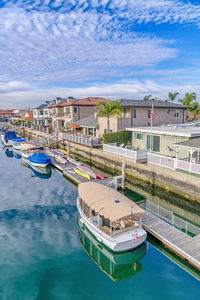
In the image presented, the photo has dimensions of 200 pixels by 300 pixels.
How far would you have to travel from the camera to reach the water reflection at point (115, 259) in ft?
36.8

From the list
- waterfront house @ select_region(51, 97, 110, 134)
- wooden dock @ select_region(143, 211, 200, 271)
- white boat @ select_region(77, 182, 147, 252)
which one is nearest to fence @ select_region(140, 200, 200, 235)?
wooden dock @ select_region(143, 211, 200, 271)

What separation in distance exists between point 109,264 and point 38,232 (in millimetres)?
5825

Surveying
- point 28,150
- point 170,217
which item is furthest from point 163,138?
point 28,150

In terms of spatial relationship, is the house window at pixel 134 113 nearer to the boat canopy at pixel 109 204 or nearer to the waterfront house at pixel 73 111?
the waterfront house at pixel 73 111

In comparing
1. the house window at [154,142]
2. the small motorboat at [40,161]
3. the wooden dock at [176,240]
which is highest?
the house window at [154,142]

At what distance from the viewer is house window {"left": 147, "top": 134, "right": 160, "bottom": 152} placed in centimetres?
2711

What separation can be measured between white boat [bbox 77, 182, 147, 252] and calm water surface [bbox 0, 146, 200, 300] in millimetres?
1219

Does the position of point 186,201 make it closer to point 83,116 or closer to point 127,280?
point 127,280

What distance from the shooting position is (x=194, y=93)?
6238 cm

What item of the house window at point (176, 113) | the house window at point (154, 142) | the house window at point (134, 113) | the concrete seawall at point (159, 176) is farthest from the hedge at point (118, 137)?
the house window at point (176, 113)

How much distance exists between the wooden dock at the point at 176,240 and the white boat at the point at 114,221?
1.03 meters

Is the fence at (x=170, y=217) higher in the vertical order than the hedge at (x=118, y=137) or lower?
lower

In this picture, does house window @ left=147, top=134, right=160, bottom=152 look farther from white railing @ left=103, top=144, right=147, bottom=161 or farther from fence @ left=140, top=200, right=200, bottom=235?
fence @ left=140, top=200, right=200, bottom=235

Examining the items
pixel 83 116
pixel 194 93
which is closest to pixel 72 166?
pixel 83 116
